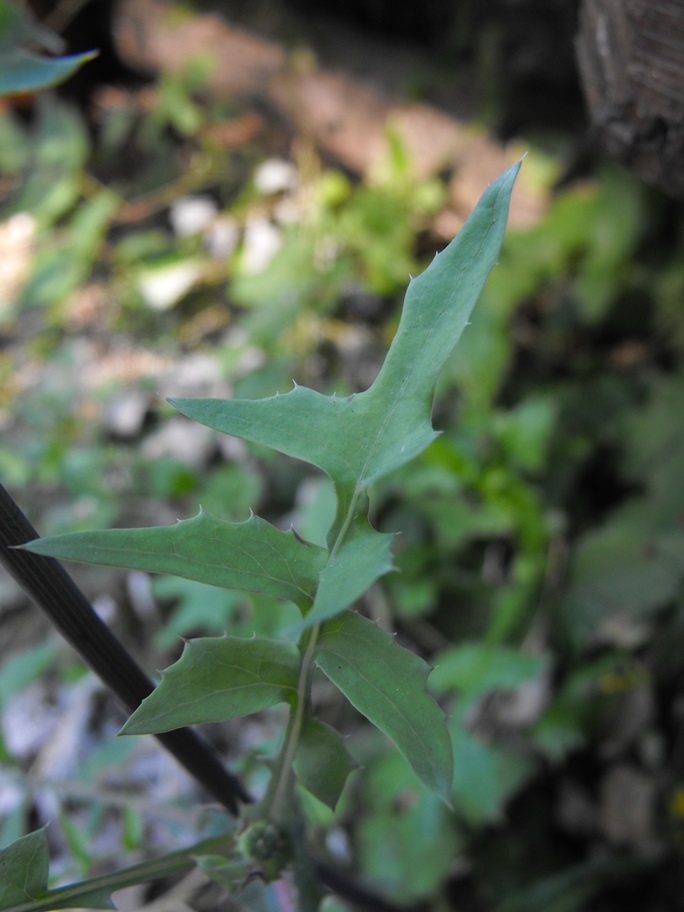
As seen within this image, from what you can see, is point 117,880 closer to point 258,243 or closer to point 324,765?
point 324,765

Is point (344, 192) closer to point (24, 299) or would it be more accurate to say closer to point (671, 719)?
point (24, 299)

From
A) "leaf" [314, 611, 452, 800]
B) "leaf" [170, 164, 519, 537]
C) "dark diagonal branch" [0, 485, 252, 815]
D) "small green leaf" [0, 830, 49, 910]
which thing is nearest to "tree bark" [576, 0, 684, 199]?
"leaf" [170, 164, 519, 537]

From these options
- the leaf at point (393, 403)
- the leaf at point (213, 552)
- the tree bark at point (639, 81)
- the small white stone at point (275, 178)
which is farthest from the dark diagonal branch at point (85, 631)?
the small white stone at point (275, 178)

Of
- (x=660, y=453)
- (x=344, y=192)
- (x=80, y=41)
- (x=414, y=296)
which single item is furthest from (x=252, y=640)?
(x=80, y=41)

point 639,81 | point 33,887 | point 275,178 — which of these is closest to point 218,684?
point 33,887

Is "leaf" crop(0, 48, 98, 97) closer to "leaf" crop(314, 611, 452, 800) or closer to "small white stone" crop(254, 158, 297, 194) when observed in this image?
"leaf" crop(314, 611, 452, 800)
